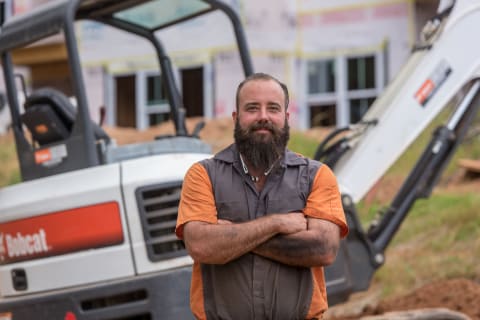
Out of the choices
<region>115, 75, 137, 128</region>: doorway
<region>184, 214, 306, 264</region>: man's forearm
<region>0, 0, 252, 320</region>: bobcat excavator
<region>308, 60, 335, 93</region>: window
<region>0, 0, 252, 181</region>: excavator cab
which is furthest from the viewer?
<region>115, 75, 137, 128</region>: doorway

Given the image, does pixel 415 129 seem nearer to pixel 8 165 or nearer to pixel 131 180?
pixel 131 180

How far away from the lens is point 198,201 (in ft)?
11.4

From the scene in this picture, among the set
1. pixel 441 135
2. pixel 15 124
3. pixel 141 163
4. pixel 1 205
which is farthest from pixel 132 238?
pixel 441 135

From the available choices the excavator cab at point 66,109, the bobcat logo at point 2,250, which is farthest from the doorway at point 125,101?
the bobcat logo at point 2,250

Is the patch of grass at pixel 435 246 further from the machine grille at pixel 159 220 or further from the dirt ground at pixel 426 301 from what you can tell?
the machine grille at pixel 159 220

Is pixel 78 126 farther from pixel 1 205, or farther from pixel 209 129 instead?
pixel 209 129

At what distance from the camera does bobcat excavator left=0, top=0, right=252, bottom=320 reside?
5391 millimetres

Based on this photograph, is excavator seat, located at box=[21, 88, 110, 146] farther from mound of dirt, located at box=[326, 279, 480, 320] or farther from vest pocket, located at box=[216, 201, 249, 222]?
mound of dirt, located at box=[326, 279, 480, 320]

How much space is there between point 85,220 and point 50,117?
2.64ft

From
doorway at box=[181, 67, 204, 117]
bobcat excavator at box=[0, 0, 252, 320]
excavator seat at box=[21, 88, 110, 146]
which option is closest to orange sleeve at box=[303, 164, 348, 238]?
bobcat excavator at box=[0, 0, 252, 320]

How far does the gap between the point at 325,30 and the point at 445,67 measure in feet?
41.8

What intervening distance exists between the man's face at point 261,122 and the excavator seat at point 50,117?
263cm

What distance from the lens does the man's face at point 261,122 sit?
3.43 meters

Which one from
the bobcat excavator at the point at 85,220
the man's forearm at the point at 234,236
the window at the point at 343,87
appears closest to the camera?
the man's forearm at the point at 234,236
